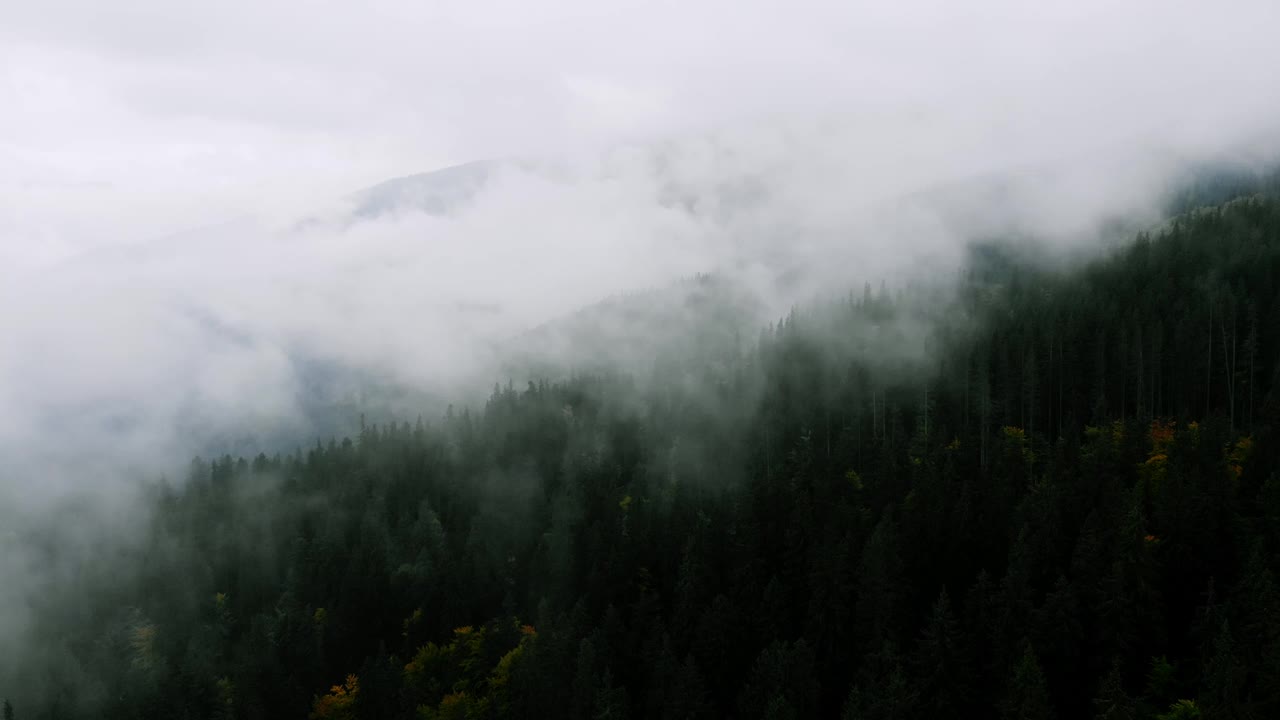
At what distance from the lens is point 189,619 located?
139500 mm

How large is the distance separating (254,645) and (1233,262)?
161 m

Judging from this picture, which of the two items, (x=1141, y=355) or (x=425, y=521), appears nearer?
(x=1141, y=355)

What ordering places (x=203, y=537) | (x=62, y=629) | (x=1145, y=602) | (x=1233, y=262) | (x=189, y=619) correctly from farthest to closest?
(x=203, y=537) → (x=62, y=629) → (x=1233, y=262) → (x=189, y=619) → (x=1145, y=602)

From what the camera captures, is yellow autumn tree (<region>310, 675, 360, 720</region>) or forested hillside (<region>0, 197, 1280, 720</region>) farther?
yellow autumn tree (<region>310, 675, 360, 720</region>)

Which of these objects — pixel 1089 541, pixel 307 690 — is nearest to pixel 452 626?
pixel 307 690

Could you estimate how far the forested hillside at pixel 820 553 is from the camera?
2788 inches

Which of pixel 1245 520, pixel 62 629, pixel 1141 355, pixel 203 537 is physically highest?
pixel 1141 355

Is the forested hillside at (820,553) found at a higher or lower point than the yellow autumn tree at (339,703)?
higher

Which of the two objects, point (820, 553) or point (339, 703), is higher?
point (820, 553)

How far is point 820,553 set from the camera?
89000 millimetres

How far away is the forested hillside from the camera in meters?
70.8

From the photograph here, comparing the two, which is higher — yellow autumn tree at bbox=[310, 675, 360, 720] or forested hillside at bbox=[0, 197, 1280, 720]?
forested hillside at bbox=[0, 197, 1280, 720]

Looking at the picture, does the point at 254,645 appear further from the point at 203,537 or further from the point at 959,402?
the point at 959,402

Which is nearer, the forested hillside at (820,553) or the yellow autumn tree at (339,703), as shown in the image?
the forested hillside at (820,553)
